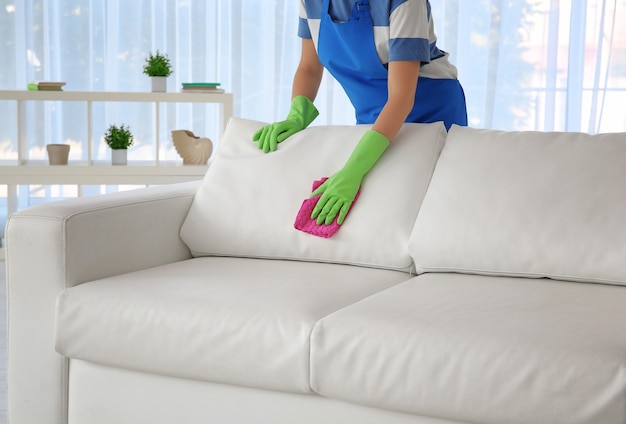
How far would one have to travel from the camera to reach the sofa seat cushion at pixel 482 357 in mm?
1247

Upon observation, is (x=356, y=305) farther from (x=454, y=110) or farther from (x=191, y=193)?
(x=454, y=110)

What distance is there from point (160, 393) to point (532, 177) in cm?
85

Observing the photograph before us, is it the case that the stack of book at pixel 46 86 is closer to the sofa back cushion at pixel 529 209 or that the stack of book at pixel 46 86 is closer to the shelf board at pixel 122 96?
the shelf board at pixel 122 96

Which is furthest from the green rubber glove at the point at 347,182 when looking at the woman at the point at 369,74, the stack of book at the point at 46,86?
the stack of book at the point at 46,86

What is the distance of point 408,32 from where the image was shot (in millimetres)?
2049

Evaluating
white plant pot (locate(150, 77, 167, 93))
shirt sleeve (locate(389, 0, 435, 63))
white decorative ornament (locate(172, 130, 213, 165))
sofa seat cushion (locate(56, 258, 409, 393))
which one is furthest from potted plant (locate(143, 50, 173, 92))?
sofa seat cushion (locate(56, 258, 409, 393))

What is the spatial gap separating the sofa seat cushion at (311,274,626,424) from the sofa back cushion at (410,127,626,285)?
0.51ft

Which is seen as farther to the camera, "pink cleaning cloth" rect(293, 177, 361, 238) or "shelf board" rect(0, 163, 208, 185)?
"shelf board" rect(0, 163, 208, 185)

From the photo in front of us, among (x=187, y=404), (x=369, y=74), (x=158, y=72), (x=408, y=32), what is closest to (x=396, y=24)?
(x=408, y=32)

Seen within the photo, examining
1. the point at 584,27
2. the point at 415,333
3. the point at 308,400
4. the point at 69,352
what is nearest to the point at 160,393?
the point at 69,352

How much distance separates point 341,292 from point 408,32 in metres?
0.71

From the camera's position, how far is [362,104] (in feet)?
7.81

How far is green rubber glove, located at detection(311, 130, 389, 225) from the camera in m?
1.90

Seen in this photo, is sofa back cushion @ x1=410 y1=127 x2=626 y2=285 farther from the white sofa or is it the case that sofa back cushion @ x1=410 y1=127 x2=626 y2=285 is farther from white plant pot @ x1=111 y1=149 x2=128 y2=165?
white plant pot @ x1=111 y1=149 x2=128 y2=165
